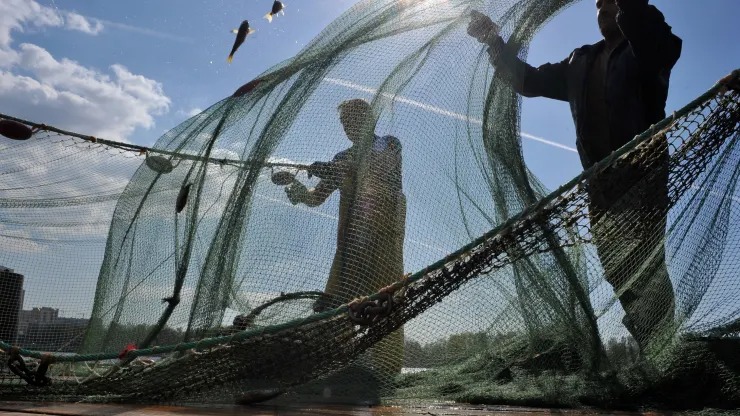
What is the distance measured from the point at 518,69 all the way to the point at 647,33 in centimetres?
88

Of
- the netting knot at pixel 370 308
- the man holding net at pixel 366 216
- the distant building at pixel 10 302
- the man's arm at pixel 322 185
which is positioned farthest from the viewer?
the distant building at pixel 10 302

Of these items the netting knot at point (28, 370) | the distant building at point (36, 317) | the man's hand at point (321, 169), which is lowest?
the netting knot at point (28, 370)

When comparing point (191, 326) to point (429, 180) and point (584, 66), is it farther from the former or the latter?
point (584, 66)

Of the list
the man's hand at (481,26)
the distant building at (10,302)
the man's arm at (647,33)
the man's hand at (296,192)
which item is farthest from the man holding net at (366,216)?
the distant building at (10,302)

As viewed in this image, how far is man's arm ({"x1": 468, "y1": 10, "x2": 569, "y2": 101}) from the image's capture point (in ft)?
13.2

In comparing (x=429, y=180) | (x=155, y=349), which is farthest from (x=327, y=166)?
(x=155, y=349)

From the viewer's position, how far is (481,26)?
4031 millimetres

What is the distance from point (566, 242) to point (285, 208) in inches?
67.3

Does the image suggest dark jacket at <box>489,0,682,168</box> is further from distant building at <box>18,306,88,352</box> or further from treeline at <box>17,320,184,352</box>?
distant building at <box>18,306,88,352</box>

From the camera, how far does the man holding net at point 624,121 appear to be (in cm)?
319

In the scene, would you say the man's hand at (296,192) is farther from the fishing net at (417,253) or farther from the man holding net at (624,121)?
the man holding net at (624,121)

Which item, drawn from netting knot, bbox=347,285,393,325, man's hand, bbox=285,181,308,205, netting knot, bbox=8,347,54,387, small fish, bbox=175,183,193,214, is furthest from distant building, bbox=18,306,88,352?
netting knot, bbox=347,285,393,325

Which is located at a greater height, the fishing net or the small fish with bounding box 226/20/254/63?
the small fish with bounding box 226/20/254/63

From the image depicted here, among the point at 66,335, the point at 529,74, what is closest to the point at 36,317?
the point at 66,335
